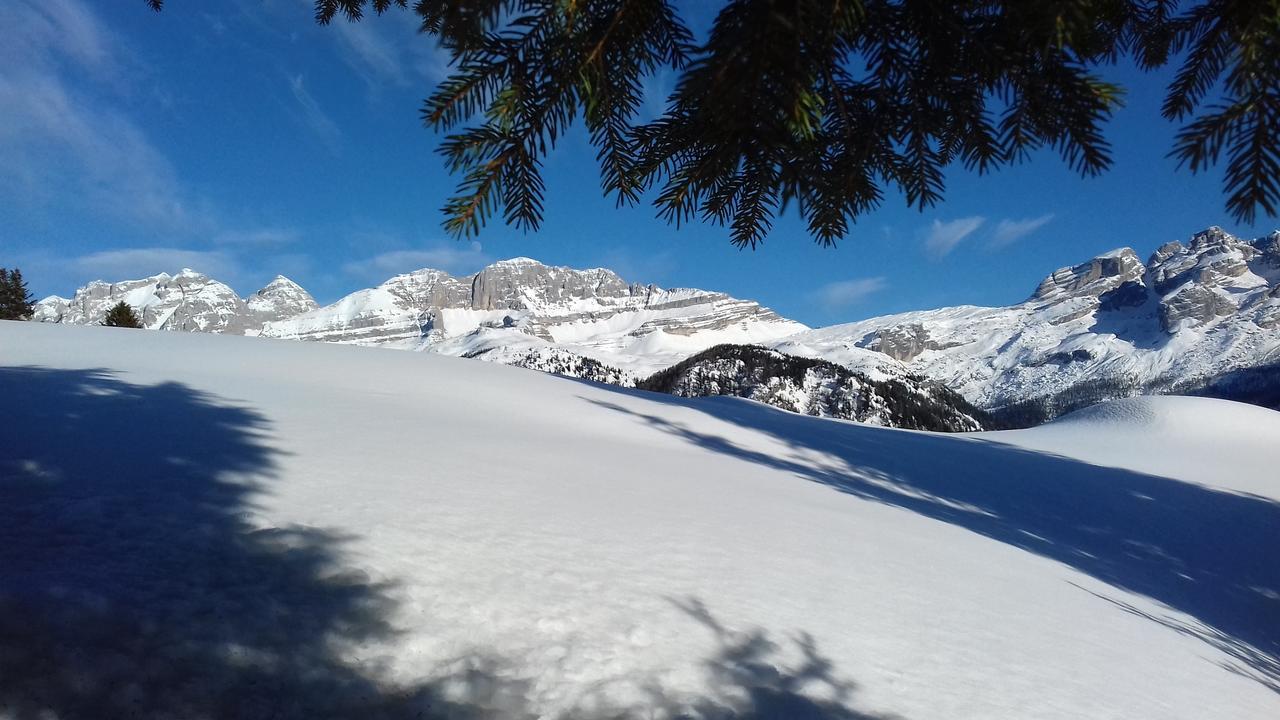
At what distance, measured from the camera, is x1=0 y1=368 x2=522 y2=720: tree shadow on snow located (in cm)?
133

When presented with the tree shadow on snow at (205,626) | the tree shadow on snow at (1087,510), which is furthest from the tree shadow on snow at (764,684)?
the tree shadow on snow at (1087,510)

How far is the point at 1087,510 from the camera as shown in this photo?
8297 millimetres

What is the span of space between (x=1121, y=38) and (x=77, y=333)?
12.8 m

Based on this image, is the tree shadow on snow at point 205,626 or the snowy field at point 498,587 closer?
the tree shadow on snow at point 205,626

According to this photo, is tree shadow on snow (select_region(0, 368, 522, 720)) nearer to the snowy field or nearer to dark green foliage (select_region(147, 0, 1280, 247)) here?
the snowy field

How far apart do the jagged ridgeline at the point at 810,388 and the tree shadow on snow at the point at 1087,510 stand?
5123cm

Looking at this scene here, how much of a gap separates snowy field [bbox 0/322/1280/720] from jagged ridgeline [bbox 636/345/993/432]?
57.5 meters

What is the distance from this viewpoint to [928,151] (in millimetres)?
1477

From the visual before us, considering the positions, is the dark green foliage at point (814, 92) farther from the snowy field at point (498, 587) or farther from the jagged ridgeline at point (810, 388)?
the jagged ridgeline at point (810, 388)

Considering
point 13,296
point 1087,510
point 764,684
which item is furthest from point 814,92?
point 13,296

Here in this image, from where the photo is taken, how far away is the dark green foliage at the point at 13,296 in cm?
4584

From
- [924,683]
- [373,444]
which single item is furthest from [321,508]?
[924,683]

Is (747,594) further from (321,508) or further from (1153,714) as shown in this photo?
(321,508)

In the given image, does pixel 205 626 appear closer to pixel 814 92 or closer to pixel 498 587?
pixel 498 587
